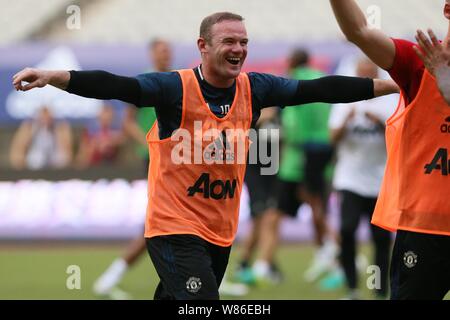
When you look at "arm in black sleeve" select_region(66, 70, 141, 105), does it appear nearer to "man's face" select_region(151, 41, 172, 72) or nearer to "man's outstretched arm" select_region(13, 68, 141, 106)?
"man's outstretched arm" select_region(13, 68, 141, 106)

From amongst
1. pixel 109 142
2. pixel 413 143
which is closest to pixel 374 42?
pixel 413 143

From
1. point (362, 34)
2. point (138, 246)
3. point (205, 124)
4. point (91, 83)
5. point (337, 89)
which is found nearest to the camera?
point (362, 34)

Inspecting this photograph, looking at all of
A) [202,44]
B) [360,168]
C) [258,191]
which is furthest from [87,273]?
[202,44]

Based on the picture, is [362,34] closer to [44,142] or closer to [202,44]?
[202,44]

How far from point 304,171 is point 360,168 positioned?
2173 millimetres

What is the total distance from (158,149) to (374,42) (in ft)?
5.65

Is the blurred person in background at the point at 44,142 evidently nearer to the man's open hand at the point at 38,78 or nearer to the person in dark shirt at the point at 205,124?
the person in dark shirt at the point at 205,124

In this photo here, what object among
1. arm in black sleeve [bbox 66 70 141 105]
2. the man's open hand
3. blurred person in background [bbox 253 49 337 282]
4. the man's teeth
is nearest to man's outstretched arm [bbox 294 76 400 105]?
the man's teeth

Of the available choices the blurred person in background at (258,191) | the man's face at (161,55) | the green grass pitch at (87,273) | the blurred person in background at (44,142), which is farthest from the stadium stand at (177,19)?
the man's face at (161,55)

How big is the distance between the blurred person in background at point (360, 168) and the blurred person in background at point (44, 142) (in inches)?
341

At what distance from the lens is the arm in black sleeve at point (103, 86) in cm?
601

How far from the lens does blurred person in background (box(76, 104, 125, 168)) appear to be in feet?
61.0

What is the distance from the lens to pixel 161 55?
425 inches
